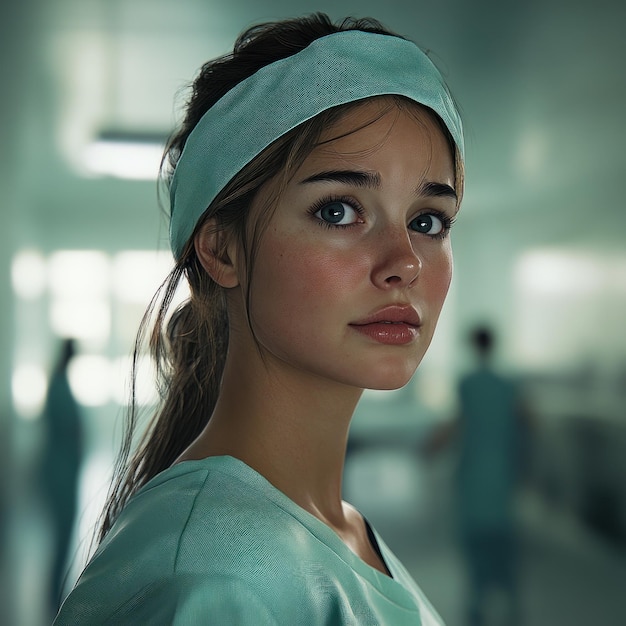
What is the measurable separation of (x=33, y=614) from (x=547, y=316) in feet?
8.48

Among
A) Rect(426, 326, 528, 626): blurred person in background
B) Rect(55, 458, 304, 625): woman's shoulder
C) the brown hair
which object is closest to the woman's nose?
the brown hair

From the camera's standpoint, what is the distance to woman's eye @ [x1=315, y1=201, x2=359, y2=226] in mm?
750

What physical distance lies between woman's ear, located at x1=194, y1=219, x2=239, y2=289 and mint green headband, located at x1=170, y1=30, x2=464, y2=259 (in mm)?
20

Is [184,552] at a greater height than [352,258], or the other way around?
[352,258]

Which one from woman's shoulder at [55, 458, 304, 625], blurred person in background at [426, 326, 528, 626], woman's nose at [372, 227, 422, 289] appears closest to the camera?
woman's shoulder at [55, 458, 304, 625]

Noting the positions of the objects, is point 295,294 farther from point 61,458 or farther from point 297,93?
point 61,458

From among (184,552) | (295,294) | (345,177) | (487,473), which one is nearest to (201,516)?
(184,552)

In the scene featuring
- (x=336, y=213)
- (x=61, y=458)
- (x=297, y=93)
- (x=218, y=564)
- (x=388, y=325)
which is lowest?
(x=61, y=458)

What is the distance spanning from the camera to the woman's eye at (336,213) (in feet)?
2.46

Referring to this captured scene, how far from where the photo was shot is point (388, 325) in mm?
750

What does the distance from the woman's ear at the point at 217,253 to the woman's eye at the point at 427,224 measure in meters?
0.18

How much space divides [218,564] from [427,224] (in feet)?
1.30

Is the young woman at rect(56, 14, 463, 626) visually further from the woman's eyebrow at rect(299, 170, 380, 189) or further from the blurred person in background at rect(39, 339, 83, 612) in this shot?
the blurred person in background at rect(39, 339, 83, 612)

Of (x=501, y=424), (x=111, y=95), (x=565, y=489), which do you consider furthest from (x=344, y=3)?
(x=565, y=489)
